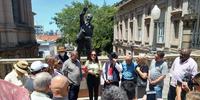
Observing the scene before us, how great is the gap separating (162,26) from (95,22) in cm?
2098

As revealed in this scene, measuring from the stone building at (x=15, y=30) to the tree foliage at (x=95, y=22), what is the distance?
787 inches

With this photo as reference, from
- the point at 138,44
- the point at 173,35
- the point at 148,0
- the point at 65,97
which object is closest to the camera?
the point at 65,97

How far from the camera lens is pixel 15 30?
17.2m

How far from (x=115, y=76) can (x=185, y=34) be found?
10794 mm

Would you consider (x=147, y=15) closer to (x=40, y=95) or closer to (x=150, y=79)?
(x=150, y=79)

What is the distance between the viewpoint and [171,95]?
624 cm

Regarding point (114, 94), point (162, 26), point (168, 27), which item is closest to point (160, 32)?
point (162, 26)

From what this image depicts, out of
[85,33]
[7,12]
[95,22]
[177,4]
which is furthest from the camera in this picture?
[95,22]

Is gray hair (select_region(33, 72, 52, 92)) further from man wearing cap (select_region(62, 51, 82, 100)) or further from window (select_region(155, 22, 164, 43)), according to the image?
window (select_region(155, 22, 164, 43))

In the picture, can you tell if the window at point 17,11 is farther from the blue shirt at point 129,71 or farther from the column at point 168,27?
the blue shirt at point 129,71

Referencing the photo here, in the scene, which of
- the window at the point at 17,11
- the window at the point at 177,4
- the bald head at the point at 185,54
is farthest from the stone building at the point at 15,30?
the bald head at the point at 185,54

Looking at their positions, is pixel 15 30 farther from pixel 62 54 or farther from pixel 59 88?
pixel 59 88

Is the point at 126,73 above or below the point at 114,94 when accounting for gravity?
below

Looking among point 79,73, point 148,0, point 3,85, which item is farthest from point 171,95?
point 148,0
